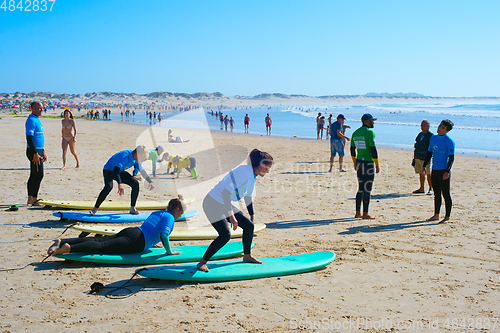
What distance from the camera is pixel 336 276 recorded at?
4.57m

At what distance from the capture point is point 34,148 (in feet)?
23.5

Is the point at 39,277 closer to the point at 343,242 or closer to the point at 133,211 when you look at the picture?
the point at 133,211

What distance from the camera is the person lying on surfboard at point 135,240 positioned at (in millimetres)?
4535

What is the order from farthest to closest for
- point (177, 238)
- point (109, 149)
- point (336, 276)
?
point (109, 149) < point (177, 238) < point (336, 276)

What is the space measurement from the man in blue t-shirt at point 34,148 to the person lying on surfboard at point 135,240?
3316mm

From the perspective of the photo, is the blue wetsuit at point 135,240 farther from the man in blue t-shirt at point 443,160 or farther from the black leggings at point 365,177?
the man in blue t-shirt at point 443,160

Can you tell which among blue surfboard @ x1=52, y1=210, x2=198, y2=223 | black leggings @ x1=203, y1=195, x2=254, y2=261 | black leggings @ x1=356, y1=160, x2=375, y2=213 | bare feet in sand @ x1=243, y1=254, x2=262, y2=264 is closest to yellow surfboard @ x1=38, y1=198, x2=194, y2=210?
blue surfboard @ x1=52, y1=210, x2=198, y2=223

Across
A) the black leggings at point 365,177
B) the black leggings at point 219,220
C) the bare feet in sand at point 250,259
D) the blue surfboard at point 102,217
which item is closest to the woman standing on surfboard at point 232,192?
the black leggings at point 219,220

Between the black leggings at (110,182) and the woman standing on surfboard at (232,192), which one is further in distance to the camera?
the black leggings at (110,182)

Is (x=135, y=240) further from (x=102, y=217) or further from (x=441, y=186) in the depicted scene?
(x=441, y=186)

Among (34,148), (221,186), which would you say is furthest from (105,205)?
(221,186)

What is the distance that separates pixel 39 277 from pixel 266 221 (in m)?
4.16

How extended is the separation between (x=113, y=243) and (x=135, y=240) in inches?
11.0

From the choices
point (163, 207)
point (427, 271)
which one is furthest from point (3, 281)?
point (427, 271)
